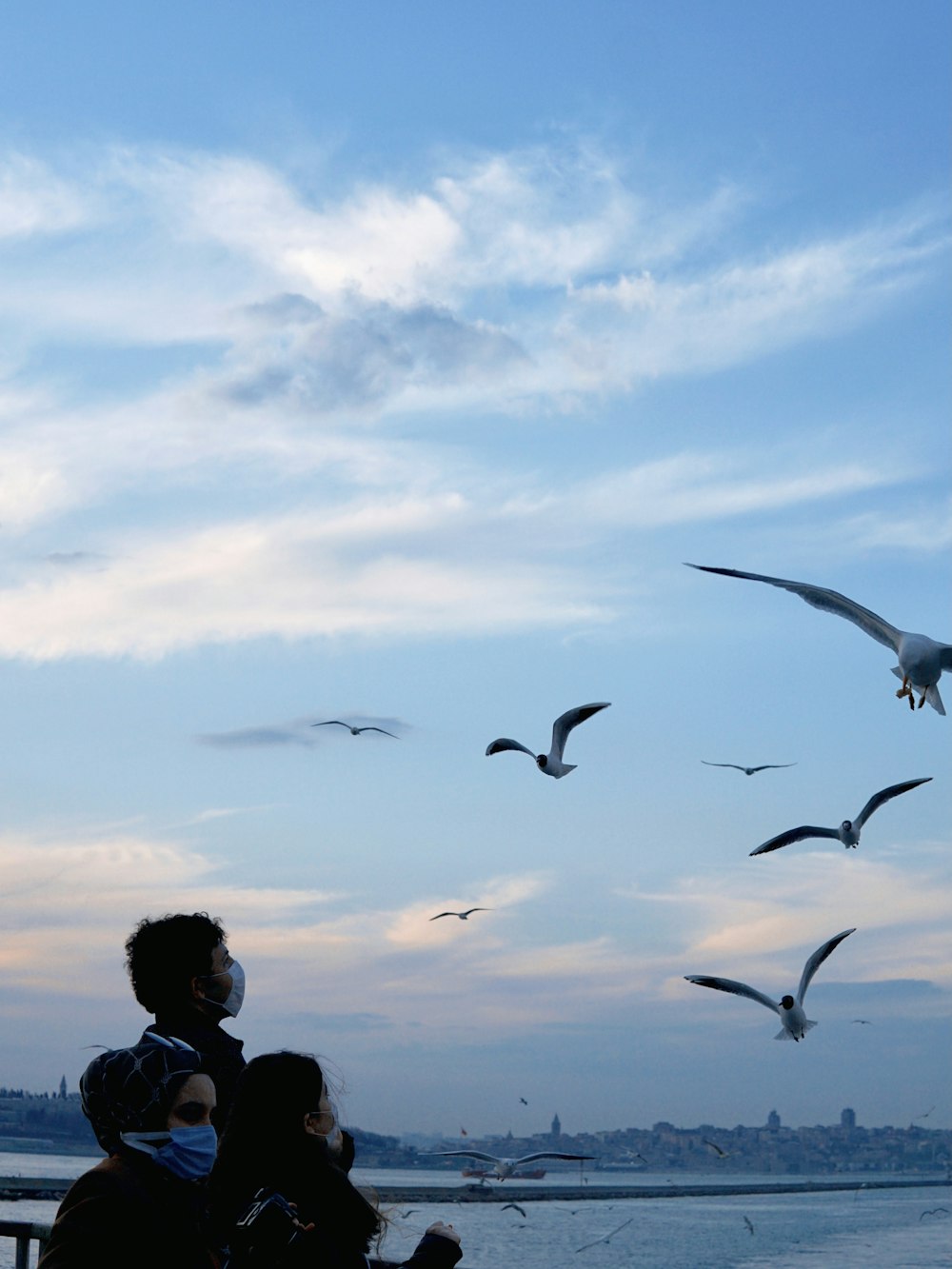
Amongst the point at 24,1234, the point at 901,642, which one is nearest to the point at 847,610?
the point at 901,642

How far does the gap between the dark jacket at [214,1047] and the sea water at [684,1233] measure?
35078 millimetres

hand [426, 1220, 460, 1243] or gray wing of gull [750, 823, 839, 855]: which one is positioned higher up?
gray wing of gull [750, 823, 839, 855]

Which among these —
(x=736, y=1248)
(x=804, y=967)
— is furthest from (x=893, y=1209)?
(x=804, y=967)

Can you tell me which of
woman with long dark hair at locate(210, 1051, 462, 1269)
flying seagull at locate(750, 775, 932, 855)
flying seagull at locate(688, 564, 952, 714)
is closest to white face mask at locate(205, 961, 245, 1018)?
woman with long dark hair at locate(210, 1051, 462, 1269)

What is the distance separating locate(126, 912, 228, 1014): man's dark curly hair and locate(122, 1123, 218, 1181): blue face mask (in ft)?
3.62

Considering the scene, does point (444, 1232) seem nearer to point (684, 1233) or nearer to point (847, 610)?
point (847, 610)

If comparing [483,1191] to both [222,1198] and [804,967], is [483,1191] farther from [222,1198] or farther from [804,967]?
[222,1198]

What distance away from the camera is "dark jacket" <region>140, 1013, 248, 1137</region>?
3361mm

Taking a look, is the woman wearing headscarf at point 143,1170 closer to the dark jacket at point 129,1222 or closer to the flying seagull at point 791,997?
the dark jacket at point 129,1222

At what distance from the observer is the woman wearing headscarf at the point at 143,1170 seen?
8.00ft

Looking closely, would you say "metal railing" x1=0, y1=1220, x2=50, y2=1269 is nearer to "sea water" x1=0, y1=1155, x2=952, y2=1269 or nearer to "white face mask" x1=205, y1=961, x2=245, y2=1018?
"white face mask" x1=205, y1=961, x2=245, y2=1018

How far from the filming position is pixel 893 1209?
118 meters

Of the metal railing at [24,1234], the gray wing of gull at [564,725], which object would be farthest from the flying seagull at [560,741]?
the metal railing at [24,1234]

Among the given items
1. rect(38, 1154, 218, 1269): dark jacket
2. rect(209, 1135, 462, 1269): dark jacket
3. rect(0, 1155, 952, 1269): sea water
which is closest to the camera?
rect(38, 1154, 218, 1269): dark jacket
